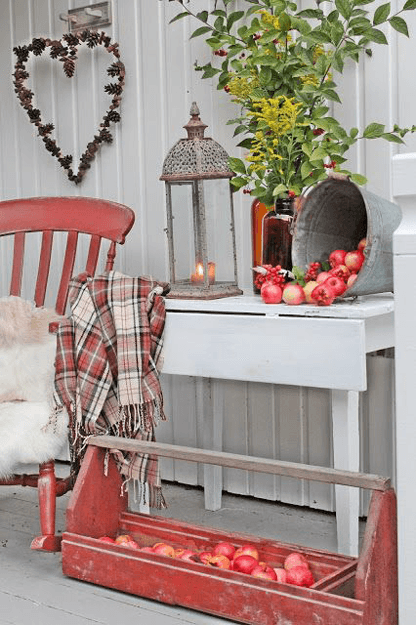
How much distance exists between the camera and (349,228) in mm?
2564

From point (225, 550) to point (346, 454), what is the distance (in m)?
0.42

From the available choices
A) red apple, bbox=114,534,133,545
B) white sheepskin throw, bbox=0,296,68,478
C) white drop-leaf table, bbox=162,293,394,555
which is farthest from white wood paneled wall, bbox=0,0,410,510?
red apple, bbox=114,534,133,545

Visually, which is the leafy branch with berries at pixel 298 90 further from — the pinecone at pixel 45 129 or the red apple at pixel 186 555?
the pinecone at pixel 45 129

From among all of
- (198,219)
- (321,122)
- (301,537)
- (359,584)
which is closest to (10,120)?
(198,219)

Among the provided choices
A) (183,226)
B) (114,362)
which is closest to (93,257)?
(183,226)

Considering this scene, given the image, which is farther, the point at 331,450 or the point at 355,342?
the point at 331,450

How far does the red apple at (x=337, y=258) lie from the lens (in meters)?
2.36

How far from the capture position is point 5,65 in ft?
12.2

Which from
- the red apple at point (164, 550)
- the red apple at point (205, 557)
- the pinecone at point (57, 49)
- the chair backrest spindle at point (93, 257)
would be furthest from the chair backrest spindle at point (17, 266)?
the red apple at point (205, 557)

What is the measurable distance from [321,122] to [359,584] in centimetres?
120

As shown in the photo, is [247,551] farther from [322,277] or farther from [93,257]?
[93,257]

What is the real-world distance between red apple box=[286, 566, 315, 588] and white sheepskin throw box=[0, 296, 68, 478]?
729 mm

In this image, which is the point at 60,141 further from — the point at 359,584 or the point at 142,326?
the point at 359,584

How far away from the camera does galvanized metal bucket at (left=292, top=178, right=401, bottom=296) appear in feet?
7.27
